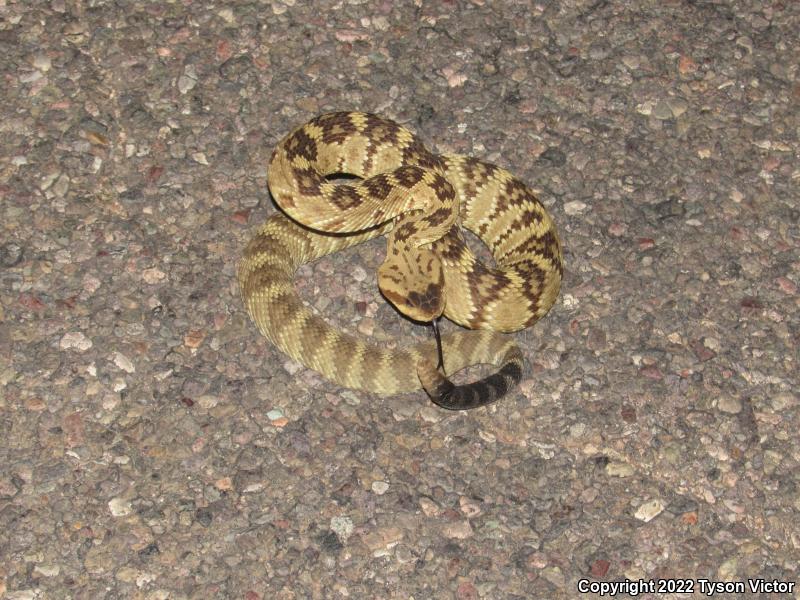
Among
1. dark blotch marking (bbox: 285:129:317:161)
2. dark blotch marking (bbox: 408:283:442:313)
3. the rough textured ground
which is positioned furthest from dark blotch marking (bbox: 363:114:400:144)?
dark blotch marking (bbox: 408:283:442:313)

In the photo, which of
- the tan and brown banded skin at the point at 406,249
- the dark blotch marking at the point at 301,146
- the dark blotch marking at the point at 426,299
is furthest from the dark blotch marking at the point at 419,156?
the dark blotch marking at the point at 426,299

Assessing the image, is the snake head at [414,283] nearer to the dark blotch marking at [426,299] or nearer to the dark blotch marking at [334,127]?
the dark blotch marking at [426,299]

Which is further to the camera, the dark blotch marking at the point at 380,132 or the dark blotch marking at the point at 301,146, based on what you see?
the dark blotch marking at the point at 380,132

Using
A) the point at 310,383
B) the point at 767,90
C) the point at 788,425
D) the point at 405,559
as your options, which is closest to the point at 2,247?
the point at 310,383

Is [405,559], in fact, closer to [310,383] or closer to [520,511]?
[520,511]

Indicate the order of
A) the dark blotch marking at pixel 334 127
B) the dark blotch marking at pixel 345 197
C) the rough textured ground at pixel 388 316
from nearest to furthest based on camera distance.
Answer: the rough textured ground at pixel 388 316 → the dark blotch marking at pixel 345 197 → the dark blotch marking at pixel 334 127

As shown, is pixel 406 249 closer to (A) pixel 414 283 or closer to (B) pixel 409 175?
(A) pixel 414 283
